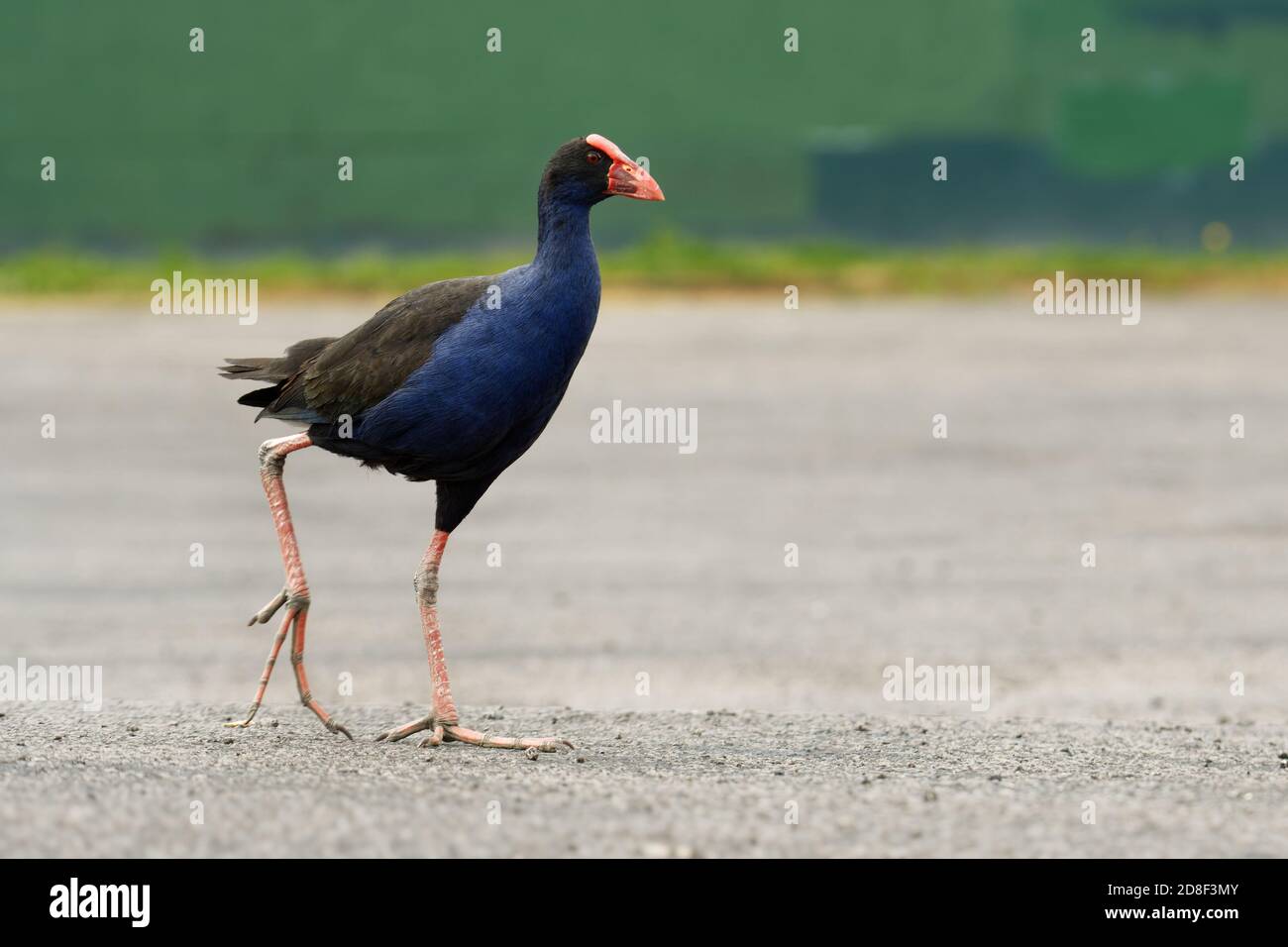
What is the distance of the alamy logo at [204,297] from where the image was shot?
109ft

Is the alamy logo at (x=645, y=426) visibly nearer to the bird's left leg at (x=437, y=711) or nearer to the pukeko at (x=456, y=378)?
the bird's left leg at (x=437, y=711)

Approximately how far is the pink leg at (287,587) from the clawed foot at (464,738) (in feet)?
0.81

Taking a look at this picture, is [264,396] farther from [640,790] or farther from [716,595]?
[716,595]

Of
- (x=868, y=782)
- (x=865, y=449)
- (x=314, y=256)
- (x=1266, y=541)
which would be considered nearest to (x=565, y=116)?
(x=314, y=256)

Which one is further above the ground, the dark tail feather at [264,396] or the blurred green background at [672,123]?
the blurred green background at [672,123]

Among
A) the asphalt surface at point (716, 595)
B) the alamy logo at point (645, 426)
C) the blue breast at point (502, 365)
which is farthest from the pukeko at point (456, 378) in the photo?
the alamy logo at point (645, 426)

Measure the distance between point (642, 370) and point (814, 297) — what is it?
313 inches

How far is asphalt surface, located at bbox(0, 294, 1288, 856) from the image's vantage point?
7.50 m

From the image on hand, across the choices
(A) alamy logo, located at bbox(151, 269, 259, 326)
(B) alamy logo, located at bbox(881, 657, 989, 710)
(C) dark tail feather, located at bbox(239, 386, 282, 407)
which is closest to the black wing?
(C) dark tail feather, located at bbox(239, 386, 282, 407)

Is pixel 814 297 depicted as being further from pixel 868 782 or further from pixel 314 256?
pixel 868 782
